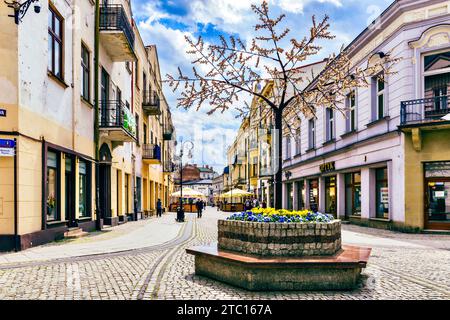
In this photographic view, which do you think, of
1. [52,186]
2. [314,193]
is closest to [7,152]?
[52,186]

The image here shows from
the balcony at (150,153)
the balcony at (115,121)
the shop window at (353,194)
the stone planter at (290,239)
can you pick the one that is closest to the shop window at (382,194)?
the shop window at (353,194)

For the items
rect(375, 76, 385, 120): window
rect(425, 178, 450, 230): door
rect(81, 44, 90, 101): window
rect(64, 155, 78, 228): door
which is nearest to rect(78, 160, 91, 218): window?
rect(64, 155, 78, 228): door

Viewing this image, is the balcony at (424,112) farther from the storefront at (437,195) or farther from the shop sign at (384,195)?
the shop sign at (384,195)

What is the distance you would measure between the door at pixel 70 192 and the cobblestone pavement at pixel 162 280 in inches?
193

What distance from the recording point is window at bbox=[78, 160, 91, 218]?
15933 mm

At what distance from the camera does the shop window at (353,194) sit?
21.8m

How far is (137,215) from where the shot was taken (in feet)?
88.6

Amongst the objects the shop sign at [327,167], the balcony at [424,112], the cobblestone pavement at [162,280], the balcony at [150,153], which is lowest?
the cobblestone pavement at [162,280]

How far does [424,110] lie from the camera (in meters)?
16.4

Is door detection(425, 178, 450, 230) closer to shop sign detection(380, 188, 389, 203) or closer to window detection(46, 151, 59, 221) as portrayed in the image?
shop sign detection(380, 188, 389, 203)

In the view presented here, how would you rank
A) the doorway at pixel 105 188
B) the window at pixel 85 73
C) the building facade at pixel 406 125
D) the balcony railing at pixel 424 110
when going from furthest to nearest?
the doorway at pixel 105 188
the building facade at pixel 406 125
the window at pixel 85 73
the balcony railing at pixel 424 110

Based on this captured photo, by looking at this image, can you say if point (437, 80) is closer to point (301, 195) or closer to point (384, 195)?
point (384, 195)

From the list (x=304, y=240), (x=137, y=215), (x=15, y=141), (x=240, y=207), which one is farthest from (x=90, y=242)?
(x=240, y=207)

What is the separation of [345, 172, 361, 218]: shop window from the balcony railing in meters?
5.74
